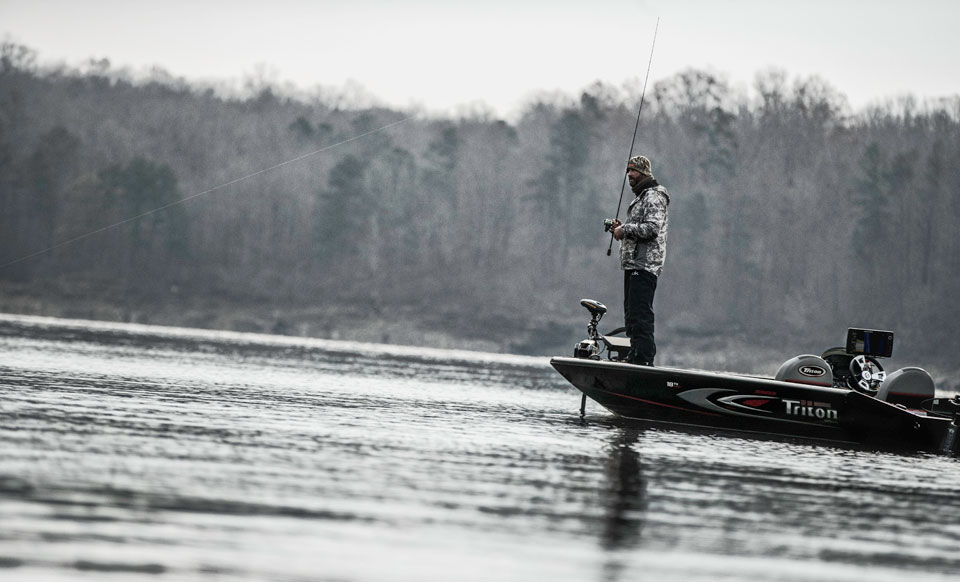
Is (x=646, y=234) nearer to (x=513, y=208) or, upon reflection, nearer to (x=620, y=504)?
(x=620, y=504)

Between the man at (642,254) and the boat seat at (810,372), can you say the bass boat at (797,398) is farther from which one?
the man at (642,254)

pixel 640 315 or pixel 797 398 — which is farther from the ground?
pixel 640 315

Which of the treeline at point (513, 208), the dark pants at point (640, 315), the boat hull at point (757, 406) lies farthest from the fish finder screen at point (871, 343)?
the treeline at point (513, 208)

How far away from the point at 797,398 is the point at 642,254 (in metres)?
1.96

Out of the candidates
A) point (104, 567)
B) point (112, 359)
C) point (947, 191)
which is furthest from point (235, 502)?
point (947, 191)

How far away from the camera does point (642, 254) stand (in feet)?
39.3

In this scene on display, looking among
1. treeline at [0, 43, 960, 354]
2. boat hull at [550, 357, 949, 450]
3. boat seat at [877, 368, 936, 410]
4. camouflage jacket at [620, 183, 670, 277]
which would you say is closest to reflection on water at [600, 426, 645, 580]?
boat hull at [550, 357, 949, 450]

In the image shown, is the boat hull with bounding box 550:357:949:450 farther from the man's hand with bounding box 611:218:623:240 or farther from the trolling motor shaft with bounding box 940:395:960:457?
the man's hand with bounding box 611:218:623:240

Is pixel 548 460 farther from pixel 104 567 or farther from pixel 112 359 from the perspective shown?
pixel 112 359

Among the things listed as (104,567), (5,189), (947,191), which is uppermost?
(947,191)

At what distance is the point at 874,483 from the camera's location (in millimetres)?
7957

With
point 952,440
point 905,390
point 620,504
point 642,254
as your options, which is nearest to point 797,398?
point 905,390

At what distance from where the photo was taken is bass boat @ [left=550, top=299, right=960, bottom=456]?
10.9m

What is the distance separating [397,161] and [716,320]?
84.1 ft
